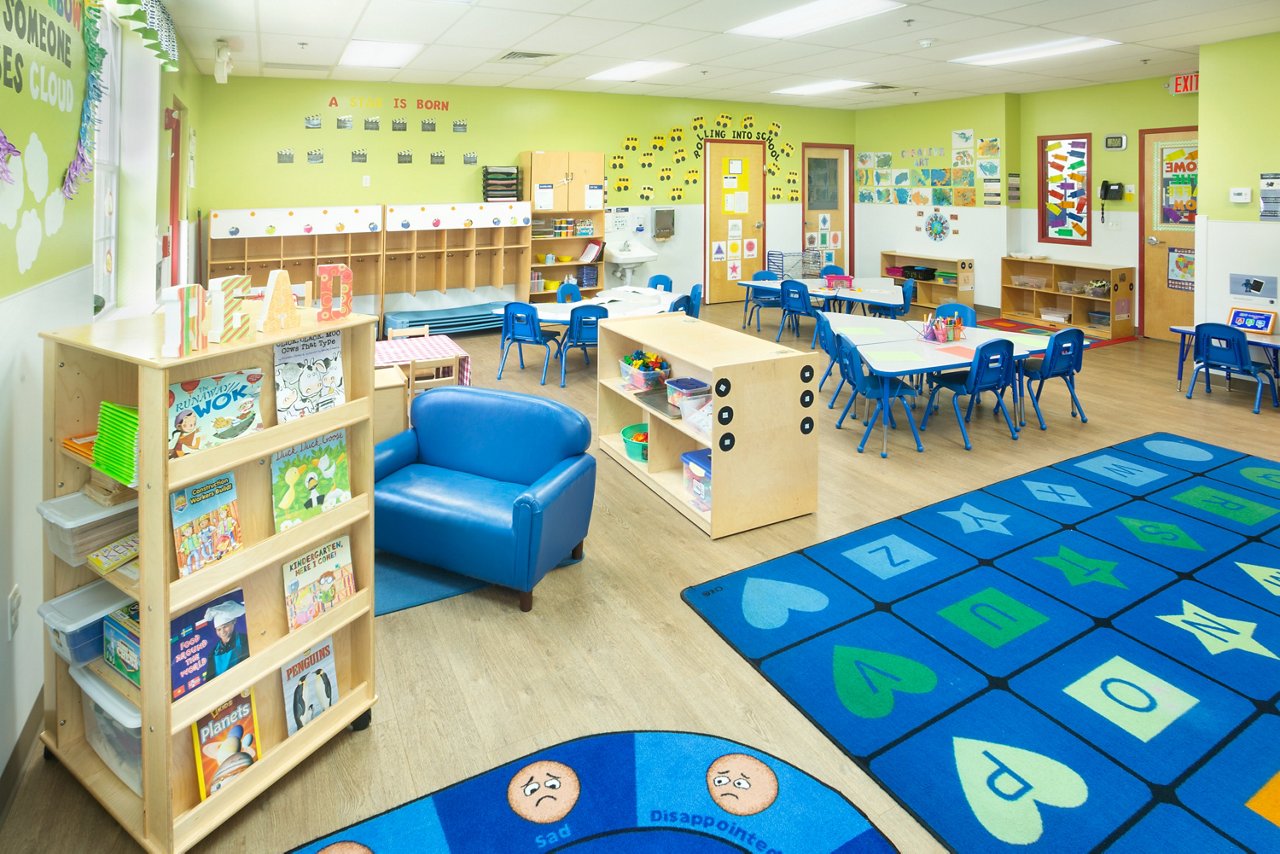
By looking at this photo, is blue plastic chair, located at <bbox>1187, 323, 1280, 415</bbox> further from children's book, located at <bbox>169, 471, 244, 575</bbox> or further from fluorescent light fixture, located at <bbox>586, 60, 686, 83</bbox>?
children's book, located at <bbox>169, 471, 244, 575</bbox>

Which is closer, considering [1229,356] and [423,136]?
[1229,356]

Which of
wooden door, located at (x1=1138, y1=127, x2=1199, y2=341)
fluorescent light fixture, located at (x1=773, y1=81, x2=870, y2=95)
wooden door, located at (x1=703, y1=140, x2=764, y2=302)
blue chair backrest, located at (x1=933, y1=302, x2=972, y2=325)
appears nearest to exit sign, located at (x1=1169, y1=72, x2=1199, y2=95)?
wooden door, located at (x1=1138, y1=127, x2=1199, y2=341)

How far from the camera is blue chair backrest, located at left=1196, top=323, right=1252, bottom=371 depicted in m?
6.31

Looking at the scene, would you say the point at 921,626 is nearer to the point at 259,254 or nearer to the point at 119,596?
the point at 119,596

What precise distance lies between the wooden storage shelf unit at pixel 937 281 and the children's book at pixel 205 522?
10069mm

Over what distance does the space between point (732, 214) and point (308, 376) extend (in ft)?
34.3

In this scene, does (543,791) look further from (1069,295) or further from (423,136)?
(1069,295)

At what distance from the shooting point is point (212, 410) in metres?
2.06

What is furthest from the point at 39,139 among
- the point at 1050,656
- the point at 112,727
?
the point at 1050,656

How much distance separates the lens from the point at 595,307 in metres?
7.37

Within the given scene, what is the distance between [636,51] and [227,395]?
6.56 meters

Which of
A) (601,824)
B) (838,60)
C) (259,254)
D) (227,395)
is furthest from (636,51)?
(601,824)

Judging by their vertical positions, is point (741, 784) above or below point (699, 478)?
below

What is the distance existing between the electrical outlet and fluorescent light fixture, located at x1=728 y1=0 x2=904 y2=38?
5931 mm
